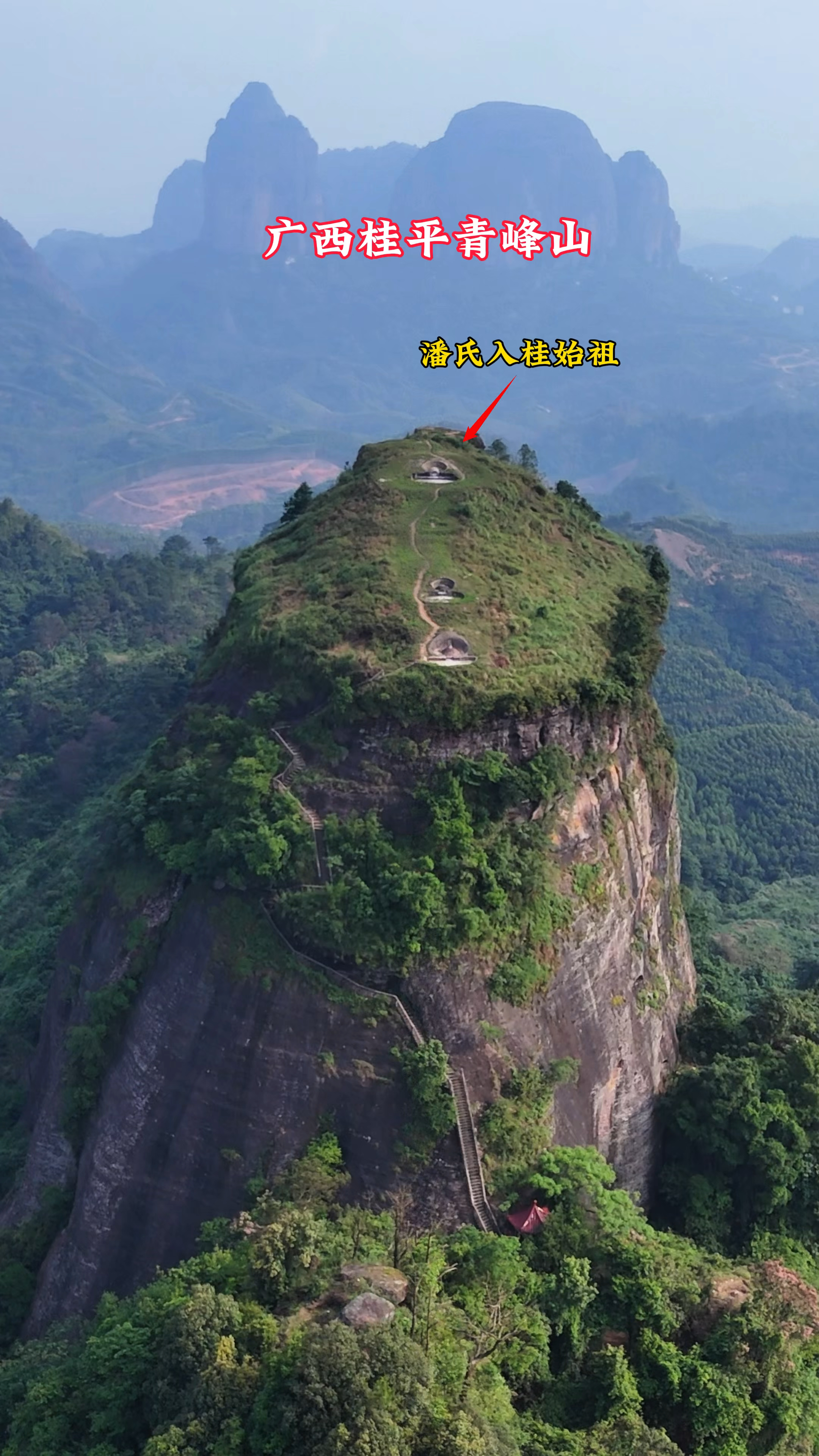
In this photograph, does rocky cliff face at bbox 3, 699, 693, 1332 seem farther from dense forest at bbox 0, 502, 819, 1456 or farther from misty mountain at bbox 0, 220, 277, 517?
misty mountain at bbox 0, 220, 277, 517

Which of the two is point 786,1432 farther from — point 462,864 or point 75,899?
point 75,899

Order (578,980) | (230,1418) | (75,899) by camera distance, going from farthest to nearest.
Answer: (75,899), (578,980), (230,1418)

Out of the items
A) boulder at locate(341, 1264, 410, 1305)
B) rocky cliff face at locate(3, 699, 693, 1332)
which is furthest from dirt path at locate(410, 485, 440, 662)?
boulder at locate(341, 1264, 410, 1305)

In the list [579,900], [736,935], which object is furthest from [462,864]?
[736,935]

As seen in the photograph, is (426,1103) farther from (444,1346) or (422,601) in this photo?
(422,601)

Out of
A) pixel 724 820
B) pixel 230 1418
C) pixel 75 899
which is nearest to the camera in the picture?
pixel 230 1418

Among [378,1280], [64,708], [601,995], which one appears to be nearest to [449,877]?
[601,995]

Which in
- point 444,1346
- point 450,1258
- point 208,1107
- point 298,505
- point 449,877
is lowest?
point 444,1346
